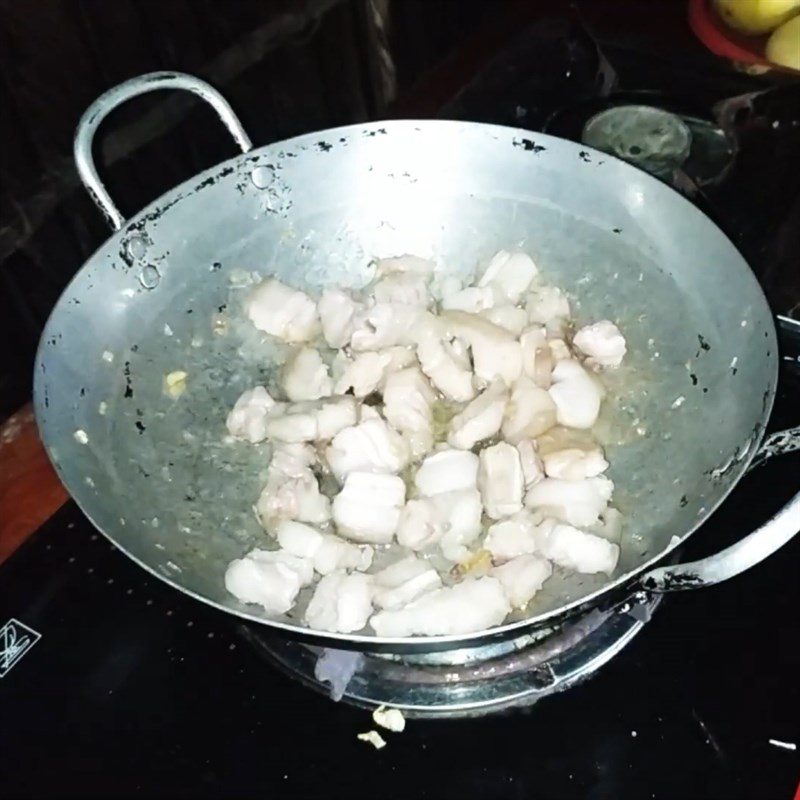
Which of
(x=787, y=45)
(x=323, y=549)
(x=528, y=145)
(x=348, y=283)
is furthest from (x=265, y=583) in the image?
(x=787, y=45)

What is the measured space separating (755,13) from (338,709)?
891 millimetres

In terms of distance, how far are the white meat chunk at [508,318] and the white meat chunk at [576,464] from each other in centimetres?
14

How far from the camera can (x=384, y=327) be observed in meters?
0.86

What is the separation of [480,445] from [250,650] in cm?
26

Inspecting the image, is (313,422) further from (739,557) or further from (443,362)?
(739,557)

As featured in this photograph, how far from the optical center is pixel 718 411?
753 mm

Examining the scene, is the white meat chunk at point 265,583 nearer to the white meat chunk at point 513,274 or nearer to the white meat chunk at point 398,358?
the white meat chunk at point 398,358

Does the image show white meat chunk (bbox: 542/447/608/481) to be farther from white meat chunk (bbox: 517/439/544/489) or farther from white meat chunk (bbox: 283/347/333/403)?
white meat chunk (bbox: 283/347/333/403)

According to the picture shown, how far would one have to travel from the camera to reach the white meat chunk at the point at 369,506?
0.75m

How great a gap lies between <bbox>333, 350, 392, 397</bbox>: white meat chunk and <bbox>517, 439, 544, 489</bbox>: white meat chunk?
0.15 metres

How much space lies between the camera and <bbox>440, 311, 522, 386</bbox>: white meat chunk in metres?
0.83

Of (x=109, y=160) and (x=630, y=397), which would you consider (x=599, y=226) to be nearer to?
(x=630, y=397)

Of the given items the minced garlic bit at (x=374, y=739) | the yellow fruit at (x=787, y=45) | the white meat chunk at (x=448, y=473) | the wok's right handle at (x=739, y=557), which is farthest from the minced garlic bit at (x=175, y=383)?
the yellow fruit at (x=787, y=45)

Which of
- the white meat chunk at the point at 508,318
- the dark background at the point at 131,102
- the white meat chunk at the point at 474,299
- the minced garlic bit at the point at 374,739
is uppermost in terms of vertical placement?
the dark background at the point at 131,102
